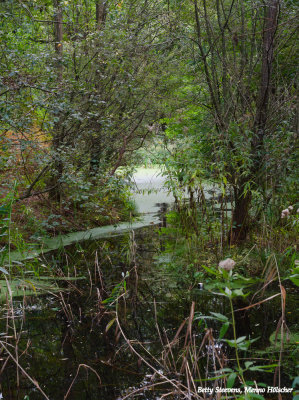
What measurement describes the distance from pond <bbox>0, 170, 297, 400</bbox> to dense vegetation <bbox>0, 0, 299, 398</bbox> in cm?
15

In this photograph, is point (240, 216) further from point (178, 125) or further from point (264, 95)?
point (178, 125)

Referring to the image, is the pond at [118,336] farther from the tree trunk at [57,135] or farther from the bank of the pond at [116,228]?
the tree trunk at [57,135]

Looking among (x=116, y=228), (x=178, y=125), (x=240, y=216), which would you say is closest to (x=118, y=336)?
(x=240, y=216)

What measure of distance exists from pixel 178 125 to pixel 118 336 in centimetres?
489

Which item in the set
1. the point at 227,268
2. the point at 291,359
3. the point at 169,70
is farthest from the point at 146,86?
the point at 227,268

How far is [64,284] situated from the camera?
3812mm

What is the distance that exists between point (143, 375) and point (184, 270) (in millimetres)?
2001

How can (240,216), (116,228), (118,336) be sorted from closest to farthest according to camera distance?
(118,336) → (240,216) → (116,228)

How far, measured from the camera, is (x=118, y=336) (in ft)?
8.13

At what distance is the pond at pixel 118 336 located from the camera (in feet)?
6.86

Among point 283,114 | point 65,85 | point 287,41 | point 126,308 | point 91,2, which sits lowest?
point 126,308

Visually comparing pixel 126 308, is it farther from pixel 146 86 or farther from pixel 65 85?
pixel 146 86

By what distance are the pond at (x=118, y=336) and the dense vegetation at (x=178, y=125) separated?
0.15 meters

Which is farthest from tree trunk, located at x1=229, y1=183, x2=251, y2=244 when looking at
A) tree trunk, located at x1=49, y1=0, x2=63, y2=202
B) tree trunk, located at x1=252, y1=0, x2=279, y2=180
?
tree trunk, located at x1=49, y1=0, x2=63, y2=202
